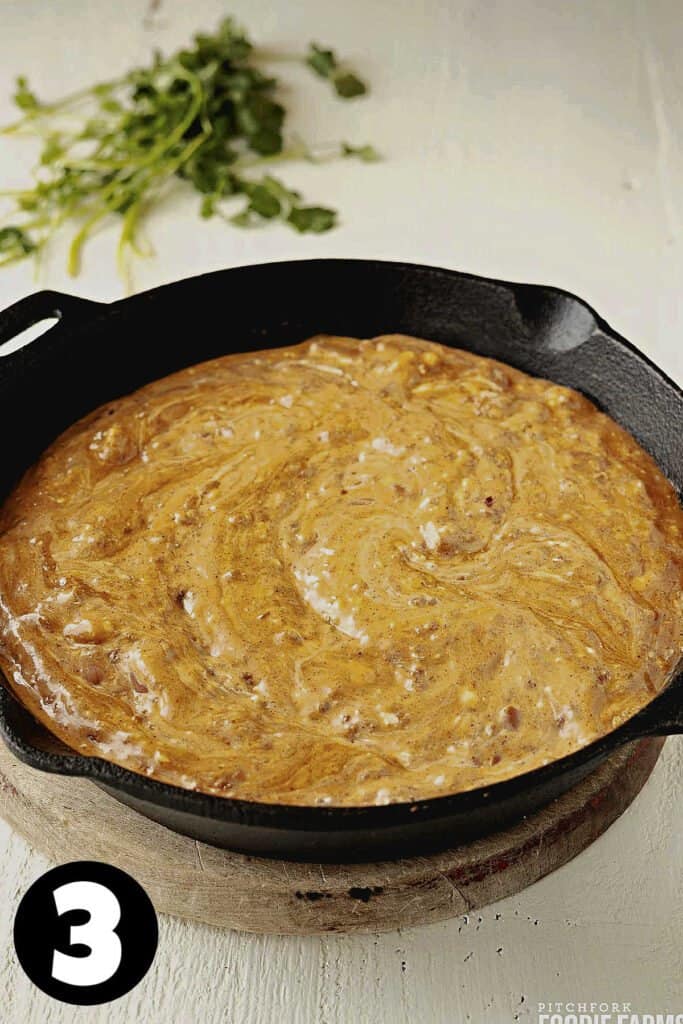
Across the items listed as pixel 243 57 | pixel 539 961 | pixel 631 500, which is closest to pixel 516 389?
pixel 631 500

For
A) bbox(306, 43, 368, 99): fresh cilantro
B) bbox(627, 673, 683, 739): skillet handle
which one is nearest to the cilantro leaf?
bbox(306, 43, 368, 99): fresh cilantro

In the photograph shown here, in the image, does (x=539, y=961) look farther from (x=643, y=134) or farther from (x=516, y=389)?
(x=643, y=134)

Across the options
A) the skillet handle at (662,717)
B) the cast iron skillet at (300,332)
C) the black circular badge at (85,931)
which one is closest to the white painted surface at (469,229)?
the black circular badge at (85,931)

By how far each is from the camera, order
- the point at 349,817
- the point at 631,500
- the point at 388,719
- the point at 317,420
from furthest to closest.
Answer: the point at 317,420 → the point at 631,500 → the point at 388,719 → the point at 349,817

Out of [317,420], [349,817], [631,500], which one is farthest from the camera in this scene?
[317,420]

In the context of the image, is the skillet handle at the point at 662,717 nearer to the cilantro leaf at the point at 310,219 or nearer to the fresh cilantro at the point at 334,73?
the cilantro leaf at the point at 310,219

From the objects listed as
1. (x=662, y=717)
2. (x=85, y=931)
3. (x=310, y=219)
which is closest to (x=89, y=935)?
(x=85, y=931)
